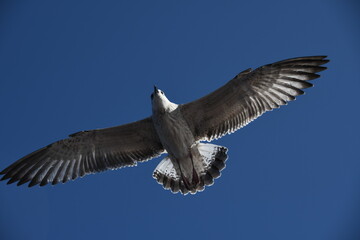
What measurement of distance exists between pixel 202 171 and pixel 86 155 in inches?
96.8

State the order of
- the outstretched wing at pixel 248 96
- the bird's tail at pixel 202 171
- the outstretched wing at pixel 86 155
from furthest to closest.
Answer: the outstretched wing at pixel 86 155 < the bird's tail at pixel 202 171 < the outstretched wing at pixel 248 96

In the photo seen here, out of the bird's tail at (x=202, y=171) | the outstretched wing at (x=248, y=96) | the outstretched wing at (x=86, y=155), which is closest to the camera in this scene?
the outstretched wing at (x=248, y=96)

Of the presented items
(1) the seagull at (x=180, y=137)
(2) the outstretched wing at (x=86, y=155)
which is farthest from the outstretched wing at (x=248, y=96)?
(2) the outstretched wing at (x=86, y=155)

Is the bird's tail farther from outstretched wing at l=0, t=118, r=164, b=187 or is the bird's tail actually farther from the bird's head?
the bird's head

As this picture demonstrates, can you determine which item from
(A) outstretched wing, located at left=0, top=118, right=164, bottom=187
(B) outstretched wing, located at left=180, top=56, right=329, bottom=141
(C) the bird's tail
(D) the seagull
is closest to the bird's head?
(D) the seagull

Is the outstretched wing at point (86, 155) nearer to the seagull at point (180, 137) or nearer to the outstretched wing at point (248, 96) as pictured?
the seagull at point (180, 137)

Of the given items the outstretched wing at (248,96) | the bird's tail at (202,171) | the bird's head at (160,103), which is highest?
the bird's head at (160,103)

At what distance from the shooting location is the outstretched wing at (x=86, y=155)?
26.8 feet

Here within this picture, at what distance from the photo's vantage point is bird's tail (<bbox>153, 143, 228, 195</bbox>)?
805cm

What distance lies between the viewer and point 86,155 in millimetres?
8367

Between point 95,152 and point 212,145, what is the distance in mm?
2458

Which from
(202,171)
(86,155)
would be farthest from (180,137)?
(86,155)

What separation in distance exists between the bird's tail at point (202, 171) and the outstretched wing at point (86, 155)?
39 cm

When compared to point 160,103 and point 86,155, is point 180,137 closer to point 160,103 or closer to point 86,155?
point 160,103
